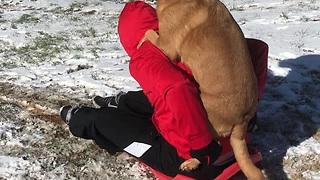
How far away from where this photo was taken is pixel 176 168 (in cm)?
385

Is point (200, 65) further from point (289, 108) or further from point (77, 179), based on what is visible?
point (289, 108)

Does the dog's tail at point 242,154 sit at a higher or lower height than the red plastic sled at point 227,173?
higher

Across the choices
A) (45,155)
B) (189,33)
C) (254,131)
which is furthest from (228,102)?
(45,155)

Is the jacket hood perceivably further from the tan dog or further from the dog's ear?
the tan dog

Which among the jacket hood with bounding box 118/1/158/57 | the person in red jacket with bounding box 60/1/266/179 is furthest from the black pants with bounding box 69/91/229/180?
the jacket hood with bounding box 118/1/158/57

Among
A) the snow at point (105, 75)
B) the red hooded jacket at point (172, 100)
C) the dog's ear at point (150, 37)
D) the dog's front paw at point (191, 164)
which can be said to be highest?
the dog's ear at point (150, 37)

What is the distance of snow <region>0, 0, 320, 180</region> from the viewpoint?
424 centimetres

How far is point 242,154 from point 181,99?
0.59 m

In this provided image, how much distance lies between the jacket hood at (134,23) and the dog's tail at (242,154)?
941 millimetres

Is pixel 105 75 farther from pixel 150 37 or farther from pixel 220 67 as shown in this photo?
pixel 220 67

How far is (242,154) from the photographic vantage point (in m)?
3.71

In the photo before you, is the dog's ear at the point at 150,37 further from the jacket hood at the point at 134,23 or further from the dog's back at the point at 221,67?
the dog's back at the point at 221,67

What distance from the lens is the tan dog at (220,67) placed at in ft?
11.5

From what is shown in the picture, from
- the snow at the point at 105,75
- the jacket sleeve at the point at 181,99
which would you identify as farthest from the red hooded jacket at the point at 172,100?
the snow at the point at 105,75
